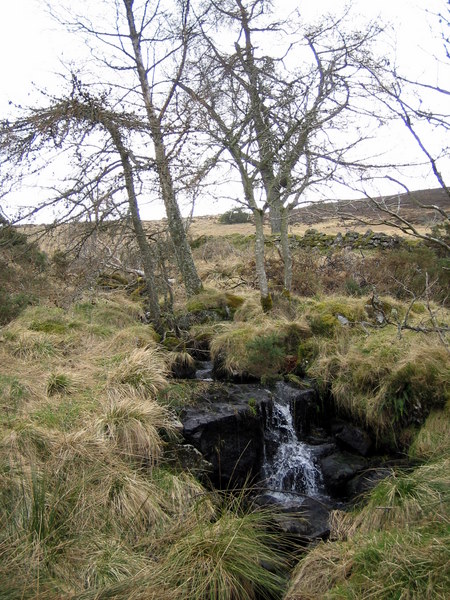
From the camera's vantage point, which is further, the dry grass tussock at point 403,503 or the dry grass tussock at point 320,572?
the dry grass tussock at point 403,503

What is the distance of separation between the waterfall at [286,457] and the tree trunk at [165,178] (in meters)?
4.07

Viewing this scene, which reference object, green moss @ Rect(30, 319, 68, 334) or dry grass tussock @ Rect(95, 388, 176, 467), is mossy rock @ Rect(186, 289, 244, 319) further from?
dry grass tussock @ Rect(95, 388, 176, 467)

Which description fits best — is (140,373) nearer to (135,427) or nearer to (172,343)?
(135,427)

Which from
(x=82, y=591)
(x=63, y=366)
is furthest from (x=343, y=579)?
(x=63, y=366)

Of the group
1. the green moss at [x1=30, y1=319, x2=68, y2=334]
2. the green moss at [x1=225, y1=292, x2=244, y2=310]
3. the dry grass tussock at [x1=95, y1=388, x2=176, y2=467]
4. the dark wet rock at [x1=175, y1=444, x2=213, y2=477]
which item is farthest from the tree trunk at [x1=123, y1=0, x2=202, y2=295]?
the dark wet rock at [x1=175, y1=444, x2=213, y2=477]

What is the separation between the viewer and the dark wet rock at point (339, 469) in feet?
18.3

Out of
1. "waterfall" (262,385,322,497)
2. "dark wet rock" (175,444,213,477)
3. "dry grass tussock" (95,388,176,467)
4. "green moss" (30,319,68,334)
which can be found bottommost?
"waterfall" (262,385,322,497)

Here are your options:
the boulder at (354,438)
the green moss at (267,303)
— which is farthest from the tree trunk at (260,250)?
the boulder at (354,438)

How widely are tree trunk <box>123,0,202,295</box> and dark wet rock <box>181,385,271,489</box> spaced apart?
386 centimetres

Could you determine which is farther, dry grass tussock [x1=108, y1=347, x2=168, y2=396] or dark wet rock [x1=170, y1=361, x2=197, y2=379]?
dark wet rock [x1=170, y1=361, x2=197, y2=379]

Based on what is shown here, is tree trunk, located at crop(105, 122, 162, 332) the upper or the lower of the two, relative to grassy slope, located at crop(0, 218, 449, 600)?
upper

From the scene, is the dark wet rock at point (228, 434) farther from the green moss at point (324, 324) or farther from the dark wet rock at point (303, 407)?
the green moss at point (324, 324)

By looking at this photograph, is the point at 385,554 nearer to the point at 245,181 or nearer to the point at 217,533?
the point at 217,533

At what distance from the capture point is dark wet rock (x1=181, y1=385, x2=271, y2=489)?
5742 mm
